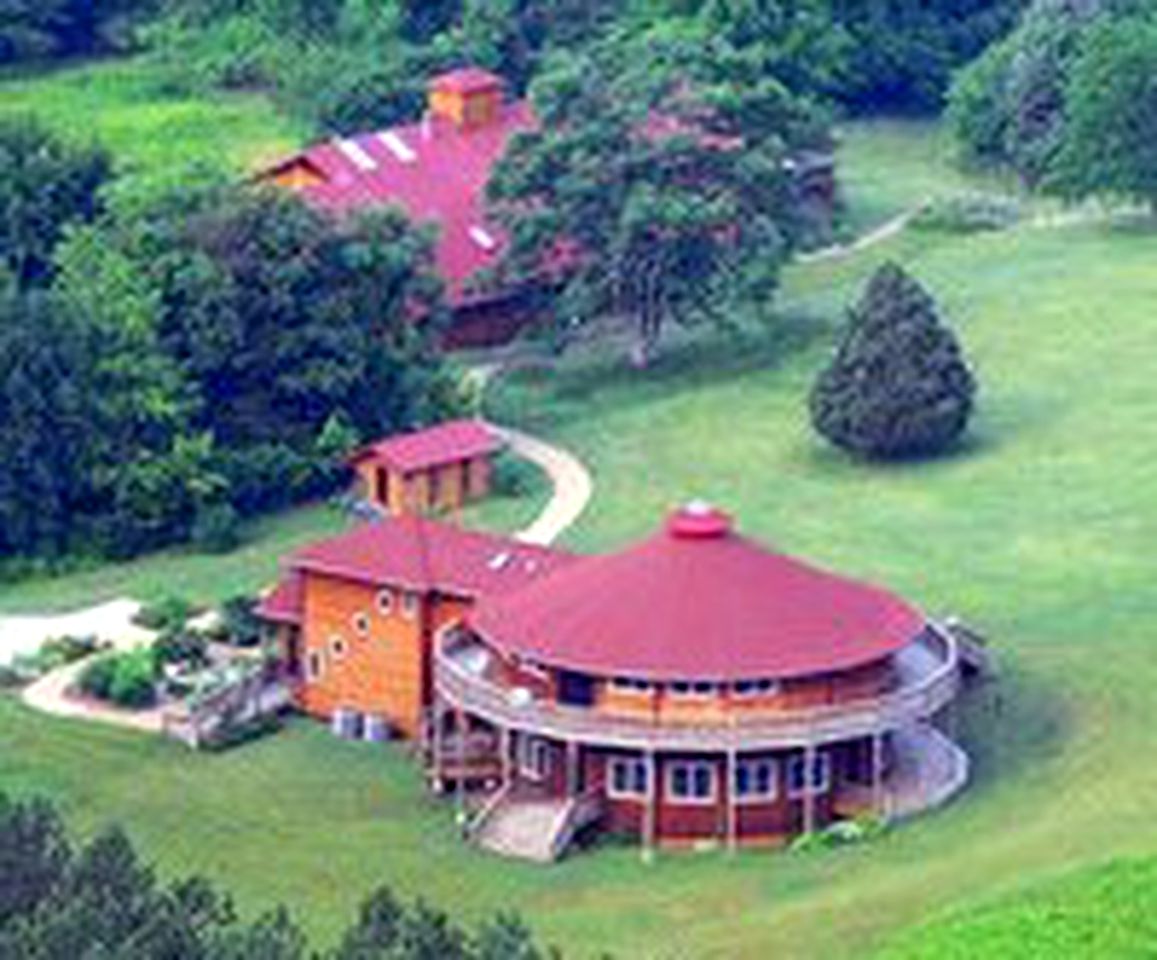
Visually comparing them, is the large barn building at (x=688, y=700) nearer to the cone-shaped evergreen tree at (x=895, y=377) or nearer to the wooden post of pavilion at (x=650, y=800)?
the wooden post of pavilion at (x=650, y=800)

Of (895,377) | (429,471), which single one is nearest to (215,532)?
(429,471)

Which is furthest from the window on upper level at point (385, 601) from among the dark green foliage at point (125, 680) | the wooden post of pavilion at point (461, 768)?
the dark green foliage at point (125, 680)

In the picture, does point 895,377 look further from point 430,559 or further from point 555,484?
point 430,559

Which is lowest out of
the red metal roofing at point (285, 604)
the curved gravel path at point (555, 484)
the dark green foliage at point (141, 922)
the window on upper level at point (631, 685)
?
the curved gravel path at point (555, 484)

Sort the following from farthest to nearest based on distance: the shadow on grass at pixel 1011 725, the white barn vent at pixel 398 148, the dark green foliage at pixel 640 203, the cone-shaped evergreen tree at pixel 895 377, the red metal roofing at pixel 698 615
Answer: the white barn vent at pixel 398 148
the dark green foliage at pixel 640 203
the cone-shaped evergreen tree at pixel 895 377
the shadow on grass at pixel 1011 725
the red metal roofing at pixel 698 615

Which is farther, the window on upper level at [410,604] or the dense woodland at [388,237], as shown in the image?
the dense woodland at [388,237]

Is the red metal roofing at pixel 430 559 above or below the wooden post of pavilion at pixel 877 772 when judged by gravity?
above
